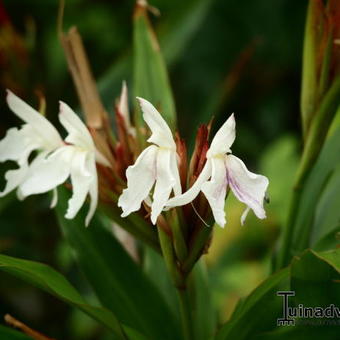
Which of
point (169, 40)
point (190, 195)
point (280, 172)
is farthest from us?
point (280, 172)

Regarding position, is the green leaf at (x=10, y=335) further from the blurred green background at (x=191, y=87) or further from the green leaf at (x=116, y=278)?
the blurred green background at (x=191, y=87)

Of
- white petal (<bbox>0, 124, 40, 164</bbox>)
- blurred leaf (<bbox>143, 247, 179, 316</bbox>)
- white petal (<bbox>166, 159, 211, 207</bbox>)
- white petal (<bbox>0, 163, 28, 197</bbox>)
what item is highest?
white petal (<bbox>0, 124, 40, 164</bbox>)

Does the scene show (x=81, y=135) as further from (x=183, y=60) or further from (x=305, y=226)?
(x=183, y=60)

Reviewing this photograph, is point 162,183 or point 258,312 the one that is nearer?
point 162,183

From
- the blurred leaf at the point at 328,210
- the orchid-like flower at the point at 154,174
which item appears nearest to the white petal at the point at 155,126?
the orchid-like flower at the point at 154,174

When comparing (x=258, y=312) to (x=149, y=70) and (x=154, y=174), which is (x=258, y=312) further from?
(x=149, y=70)

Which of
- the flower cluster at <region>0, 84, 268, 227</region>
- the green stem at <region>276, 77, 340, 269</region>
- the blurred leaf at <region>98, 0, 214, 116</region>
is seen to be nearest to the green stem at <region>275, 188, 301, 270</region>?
the green stem at <region>276, 77, 340, 269</region>

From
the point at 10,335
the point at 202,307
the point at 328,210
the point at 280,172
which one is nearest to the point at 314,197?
the point at 328,210

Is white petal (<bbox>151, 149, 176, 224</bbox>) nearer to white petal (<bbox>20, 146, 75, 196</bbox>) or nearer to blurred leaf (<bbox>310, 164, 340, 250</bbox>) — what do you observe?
white petal (<bbox>20, 146, 75, 196</bbox>)
